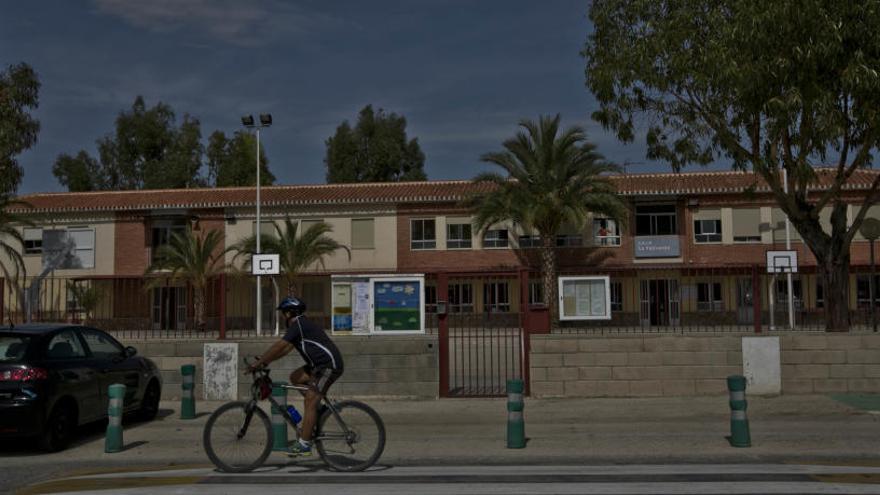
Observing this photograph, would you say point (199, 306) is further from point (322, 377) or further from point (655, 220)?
point (655, 220)

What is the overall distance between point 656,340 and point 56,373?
30.2ft

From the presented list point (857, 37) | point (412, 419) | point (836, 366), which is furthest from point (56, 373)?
point (857, 37)

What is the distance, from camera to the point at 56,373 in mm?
9531

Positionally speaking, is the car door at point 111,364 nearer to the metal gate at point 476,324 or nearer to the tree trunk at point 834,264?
the metal gate at point 476,324

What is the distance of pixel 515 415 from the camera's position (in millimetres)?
9352

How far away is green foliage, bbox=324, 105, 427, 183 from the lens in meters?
62.9

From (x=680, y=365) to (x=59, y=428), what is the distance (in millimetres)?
9513

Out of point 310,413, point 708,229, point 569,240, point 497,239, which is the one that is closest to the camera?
point 310,413

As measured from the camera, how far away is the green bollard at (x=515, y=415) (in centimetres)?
928

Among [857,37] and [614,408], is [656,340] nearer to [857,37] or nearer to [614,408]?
[614,408]

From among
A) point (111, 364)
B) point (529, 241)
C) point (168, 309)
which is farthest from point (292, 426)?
point (529, 241)

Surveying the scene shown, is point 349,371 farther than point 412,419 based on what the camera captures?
Yes

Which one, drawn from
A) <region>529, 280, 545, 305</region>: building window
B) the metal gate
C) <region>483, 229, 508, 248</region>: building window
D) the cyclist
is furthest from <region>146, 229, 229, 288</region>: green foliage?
the cyclist

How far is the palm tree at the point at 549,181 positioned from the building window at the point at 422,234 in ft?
19.1
